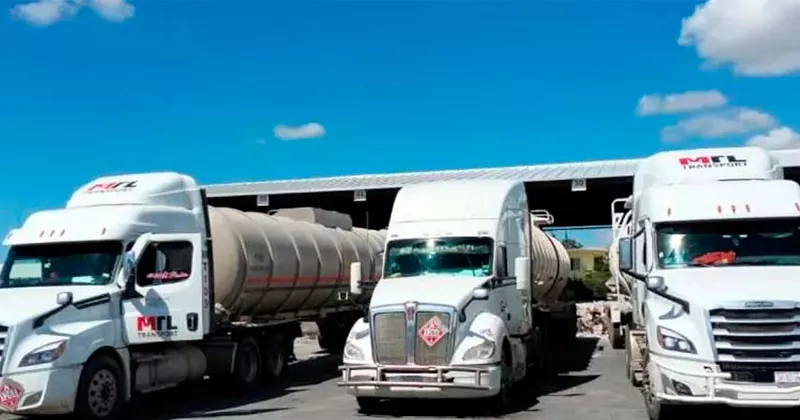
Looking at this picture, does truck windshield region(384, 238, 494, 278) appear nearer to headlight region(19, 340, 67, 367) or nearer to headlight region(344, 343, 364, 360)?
headlight region(344, 343, 364, 360)

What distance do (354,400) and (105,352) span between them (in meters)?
4.06

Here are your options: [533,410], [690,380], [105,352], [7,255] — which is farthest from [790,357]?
[7,255]

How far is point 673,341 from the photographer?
33.8ft

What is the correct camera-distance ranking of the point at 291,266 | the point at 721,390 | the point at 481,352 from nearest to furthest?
the point at 721,390 → the point at 481,352 → the point at 291,266

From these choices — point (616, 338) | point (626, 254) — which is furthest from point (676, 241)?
point (616, 338)

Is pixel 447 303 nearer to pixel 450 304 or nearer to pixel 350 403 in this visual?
pixel 450 304

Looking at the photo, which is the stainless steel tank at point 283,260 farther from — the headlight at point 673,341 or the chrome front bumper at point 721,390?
the chrome front bumper at point 721,390

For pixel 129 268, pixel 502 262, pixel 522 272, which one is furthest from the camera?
pixel 502 262

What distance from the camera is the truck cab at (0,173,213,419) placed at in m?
11.6

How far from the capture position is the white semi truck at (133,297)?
1168 cm

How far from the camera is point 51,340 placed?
11664mm

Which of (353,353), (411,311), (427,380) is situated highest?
(411,311)

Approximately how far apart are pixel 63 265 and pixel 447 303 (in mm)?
5579

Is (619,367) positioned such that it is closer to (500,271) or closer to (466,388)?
(500,271)
